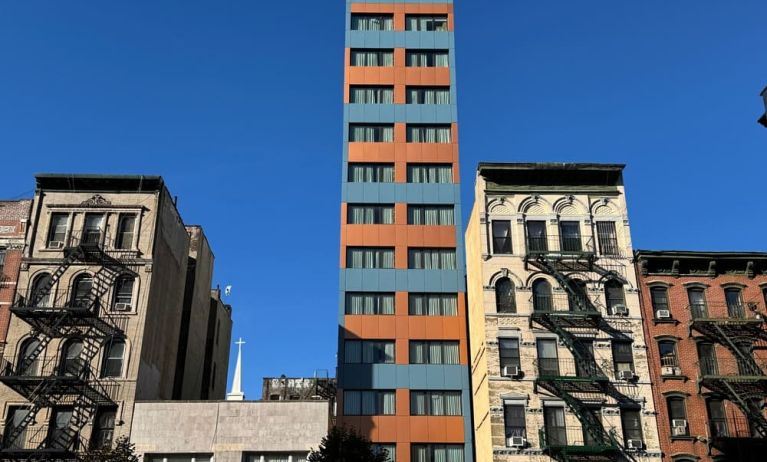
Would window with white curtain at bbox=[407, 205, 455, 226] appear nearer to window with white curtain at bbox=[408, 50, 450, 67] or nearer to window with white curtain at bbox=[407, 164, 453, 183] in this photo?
window with white curtain at bbox=[407, 164, 453, 183]

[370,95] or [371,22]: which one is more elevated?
[371,22]

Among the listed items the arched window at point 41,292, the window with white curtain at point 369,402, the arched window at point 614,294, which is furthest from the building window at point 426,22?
the arched window at point 41,292

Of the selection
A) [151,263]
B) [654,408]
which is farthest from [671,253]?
[151,263]

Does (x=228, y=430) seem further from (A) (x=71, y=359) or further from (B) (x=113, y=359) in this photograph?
(A) (x=71, y=359)

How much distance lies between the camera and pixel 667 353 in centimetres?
4375

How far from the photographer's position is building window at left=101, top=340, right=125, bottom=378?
4347 cm

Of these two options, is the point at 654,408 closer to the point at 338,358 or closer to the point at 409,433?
the point at 409,433

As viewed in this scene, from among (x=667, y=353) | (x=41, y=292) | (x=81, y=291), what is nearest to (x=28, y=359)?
(x=41, y=292)

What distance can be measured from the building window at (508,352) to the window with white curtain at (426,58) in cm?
2422

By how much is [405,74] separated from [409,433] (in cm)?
2620

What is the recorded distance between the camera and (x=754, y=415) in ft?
135

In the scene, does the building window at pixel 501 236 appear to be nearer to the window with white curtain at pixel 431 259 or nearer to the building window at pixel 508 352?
the building window at pixel 508 352

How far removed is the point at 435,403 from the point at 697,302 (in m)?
16.7

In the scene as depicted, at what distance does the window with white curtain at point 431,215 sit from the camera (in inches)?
2133
